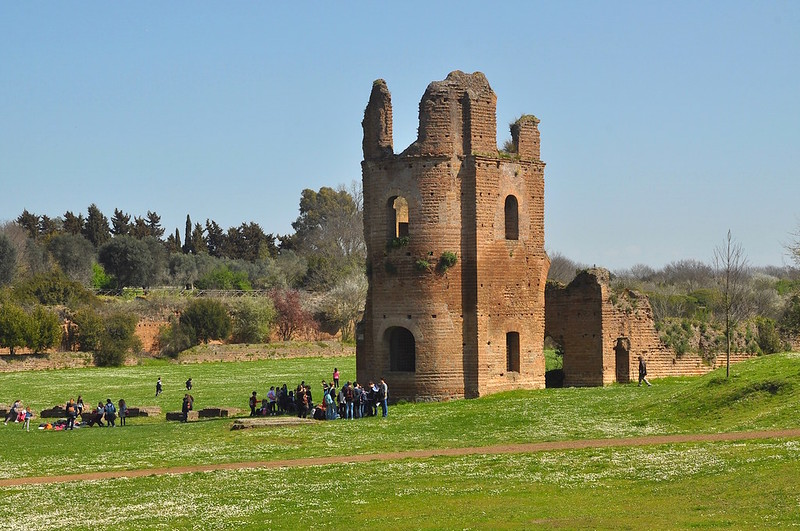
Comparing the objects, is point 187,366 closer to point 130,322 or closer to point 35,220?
point 130,322

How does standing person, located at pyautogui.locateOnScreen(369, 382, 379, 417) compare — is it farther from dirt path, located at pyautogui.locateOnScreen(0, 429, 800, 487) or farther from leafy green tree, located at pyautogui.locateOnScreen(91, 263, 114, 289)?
leafy green tree, located at pyautogui.locateOnScreen(91, 263, 114, 289)

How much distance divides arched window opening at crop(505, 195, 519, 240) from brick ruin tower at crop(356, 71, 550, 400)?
0.16 ft

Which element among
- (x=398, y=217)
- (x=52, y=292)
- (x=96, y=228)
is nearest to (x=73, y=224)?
(x=96, y=228)

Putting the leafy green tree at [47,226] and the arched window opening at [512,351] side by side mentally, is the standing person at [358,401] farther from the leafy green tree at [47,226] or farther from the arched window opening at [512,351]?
the leafy green tree at [47,226]

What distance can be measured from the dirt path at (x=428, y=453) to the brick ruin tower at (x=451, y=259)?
10273mm

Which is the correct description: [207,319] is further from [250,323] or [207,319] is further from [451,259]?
[451,259]

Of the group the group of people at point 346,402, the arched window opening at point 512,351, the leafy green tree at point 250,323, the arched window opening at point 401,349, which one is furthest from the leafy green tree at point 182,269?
the group of people at point 346,402

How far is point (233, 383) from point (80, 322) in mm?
18699

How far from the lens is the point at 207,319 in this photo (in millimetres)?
75500

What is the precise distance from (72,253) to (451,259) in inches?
2935

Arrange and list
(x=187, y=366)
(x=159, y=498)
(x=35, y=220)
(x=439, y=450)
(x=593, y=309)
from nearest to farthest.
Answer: (x=159, y=498)
(x=439, y=450)
(x=593, y=309)
(x=187, y=366)
(x=35, y=220)

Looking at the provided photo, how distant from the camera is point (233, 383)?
5334cm

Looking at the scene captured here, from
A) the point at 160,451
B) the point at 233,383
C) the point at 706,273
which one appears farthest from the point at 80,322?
the point at 706,273

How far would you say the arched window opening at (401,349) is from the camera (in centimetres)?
3891
